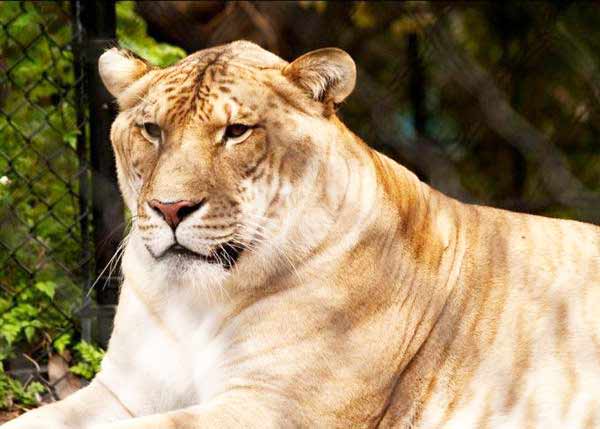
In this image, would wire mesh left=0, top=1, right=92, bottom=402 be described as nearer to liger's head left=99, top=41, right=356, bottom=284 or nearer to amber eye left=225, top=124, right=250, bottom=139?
liger's head left=99, top=41, right=356, bottom=284

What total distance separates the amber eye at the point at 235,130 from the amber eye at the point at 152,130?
0.58 ft

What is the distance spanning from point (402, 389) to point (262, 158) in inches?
26.2

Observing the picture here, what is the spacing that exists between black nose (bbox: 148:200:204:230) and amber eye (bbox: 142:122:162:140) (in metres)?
0.25

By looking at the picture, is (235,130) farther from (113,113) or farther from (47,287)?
(47,287)

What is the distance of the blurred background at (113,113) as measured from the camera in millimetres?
3826

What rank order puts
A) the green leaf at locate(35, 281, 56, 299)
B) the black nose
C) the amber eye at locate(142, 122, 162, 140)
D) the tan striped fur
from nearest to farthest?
the black nose → the tan striped fur → the amber eye at locate(142, 122, 162, 140) → the green leaf at locate(35, 281, 56, 299)

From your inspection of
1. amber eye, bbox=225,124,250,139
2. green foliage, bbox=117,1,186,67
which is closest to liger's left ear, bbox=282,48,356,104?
amber eye, bbox=225,124,250,139

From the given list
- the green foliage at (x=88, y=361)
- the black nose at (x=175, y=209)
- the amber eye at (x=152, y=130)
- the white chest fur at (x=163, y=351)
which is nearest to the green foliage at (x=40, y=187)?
the green foliage at (x=88, y=361)

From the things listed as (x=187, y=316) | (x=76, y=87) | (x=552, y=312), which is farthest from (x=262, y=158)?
(x=76, y=87)

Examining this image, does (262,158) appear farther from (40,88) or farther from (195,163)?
(40,88)

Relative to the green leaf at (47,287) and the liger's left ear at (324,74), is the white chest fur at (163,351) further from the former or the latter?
the green leaf at (47,287)

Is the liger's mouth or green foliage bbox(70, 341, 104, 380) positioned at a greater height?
the liger's mouth

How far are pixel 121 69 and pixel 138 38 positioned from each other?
1541mm

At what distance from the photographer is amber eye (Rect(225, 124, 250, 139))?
2.61m
